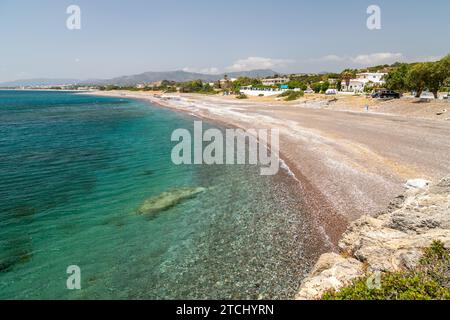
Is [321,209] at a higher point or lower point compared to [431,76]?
lower

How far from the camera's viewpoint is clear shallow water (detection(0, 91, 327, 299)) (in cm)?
1136

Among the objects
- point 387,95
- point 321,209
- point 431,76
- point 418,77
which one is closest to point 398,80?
point 387,95

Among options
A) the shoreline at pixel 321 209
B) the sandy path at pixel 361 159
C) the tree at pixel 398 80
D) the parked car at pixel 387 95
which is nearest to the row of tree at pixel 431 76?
the parked car at pixel 387 95

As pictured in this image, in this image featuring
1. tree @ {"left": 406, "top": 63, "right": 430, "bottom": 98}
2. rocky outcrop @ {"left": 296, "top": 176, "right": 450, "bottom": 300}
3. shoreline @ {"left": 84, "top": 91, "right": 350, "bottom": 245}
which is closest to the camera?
rocky outcrop @ {"left": 296, "top": 176, "right": 450, "bottom": 300}

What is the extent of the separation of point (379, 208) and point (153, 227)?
1288 centimetres

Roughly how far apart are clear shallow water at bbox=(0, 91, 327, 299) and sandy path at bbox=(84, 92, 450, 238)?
2.43 m

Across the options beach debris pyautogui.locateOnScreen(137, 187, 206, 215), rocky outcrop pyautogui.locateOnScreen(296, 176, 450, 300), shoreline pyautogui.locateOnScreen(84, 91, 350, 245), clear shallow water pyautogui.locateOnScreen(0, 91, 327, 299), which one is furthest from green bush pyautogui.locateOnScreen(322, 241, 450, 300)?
beach debris pyautogui.locateOnScreen(137, 187, 206, 215)

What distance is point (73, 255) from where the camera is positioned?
13.4 metres

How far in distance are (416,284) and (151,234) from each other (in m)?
11.9

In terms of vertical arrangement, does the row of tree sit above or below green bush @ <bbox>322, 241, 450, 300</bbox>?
above

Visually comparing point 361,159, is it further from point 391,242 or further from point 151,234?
point 151,234

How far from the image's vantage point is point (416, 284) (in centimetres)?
722

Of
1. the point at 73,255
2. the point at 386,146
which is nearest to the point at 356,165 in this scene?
the point at 386,146

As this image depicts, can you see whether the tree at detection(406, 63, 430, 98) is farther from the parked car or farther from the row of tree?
the parked car
